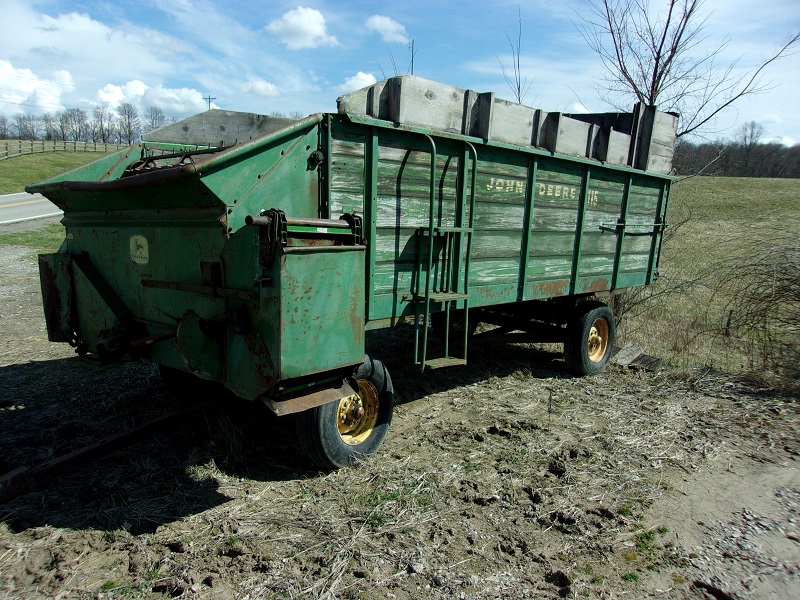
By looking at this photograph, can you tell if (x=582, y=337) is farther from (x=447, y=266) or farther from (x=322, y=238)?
(x=322, y=238)

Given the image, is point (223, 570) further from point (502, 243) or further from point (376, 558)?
point (502, 243)

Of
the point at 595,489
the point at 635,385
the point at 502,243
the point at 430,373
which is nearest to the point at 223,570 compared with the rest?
the point at 595,489

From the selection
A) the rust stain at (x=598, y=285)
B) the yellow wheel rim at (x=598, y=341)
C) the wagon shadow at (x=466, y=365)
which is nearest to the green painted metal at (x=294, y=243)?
the rust stain at (x=598, y=285)

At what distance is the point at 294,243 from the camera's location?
9.91 feet

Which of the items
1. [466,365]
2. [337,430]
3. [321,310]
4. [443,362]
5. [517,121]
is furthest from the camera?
[466,365]

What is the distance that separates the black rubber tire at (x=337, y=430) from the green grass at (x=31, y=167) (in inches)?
1037

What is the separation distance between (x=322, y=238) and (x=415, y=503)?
5.63 feet

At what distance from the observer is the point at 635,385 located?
631 cm

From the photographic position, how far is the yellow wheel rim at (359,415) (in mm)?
3848

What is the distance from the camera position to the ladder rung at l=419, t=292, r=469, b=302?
13.8 feet

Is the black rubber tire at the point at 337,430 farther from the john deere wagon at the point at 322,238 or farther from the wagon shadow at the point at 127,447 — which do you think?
the wagon shadow at the point at 127,447

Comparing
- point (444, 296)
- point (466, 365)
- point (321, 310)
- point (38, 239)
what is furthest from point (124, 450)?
point (38, 239)

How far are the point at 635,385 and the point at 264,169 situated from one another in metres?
4.95

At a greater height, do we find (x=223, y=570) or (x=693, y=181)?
(x=693, y=181)
